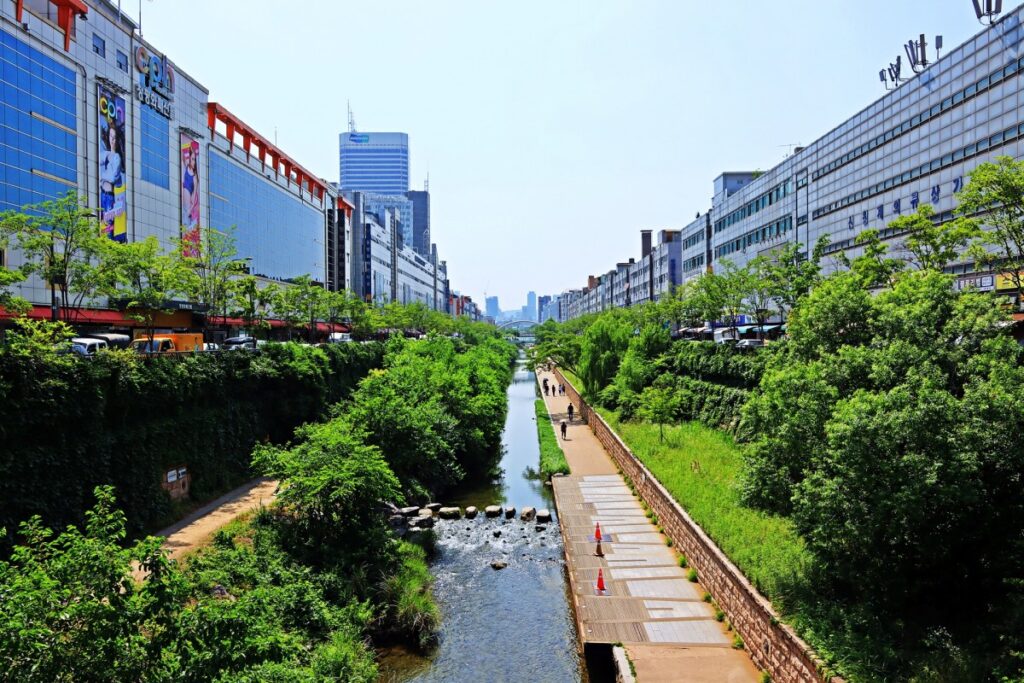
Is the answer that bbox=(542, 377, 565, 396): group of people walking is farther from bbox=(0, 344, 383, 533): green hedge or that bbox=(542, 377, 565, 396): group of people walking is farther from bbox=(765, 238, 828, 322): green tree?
bbox=(0, 344, 383, 533): green hedge

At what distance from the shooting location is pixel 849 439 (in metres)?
13.3

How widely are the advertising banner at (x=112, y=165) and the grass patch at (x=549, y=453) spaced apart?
3340 centimetres

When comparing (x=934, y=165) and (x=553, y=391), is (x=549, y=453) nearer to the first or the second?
(x=934, y=165)

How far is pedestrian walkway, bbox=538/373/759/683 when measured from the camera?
15.7m

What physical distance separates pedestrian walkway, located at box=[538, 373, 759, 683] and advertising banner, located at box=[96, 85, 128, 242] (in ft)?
129

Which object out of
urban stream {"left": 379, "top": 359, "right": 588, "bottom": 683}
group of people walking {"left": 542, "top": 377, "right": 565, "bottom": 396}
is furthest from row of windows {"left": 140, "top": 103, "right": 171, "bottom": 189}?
group of people walking {"left": 542, "top": 377, "right": 565, "bottom": 396}

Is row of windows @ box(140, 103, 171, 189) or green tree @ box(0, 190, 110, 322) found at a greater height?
row of windows @ box(140, 103, 171, 189)

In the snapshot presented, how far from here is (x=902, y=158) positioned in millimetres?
43094

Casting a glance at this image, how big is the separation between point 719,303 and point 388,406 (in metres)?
30.8

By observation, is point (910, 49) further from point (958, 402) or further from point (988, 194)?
point (958, 402)

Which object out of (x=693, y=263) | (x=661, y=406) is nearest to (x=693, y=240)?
(x=693, y=263)

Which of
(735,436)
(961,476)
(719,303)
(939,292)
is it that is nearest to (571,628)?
(961,476)

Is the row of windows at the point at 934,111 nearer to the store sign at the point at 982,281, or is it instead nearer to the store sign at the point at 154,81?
the store sign at the point at 982,281

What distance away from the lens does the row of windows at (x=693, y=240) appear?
8625 cm
